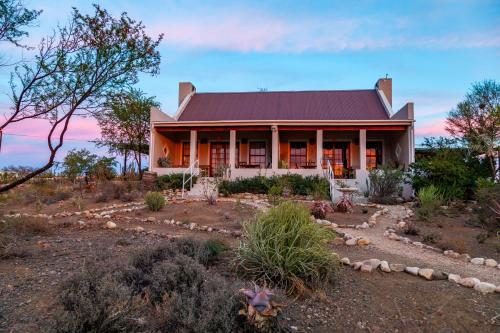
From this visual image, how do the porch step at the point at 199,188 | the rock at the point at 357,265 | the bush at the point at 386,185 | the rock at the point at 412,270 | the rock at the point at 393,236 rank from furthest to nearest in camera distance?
1. the porch step at the point at 199,188
2. the bush at the point at 386,185
3. the rock at the point at 393,236
4. the rock at the point at 357,265
5. the rock at the point at 412,270

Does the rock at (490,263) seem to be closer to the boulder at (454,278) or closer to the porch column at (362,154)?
the boulder at (454,278)

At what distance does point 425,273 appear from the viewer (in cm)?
372

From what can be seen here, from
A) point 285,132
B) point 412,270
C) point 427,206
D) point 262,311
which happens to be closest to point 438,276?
point 412,270

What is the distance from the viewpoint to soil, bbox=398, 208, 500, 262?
5.23 m

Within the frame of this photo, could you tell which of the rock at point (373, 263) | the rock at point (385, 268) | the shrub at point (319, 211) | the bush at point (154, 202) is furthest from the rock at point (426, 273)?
the bush at point (154, 202)

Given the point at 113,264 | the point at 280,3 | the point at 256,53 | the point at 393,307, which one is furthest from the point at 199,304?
the point at 256,53

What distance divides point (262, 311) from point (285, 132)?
1476cm

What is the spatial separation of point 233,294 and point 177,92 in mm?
17748

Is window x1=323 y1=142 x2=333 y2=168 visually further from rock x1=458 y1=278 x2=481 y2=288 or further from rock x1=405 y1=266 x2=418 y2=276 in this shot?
rock x1=458 y1=278 x2=481 y2=288

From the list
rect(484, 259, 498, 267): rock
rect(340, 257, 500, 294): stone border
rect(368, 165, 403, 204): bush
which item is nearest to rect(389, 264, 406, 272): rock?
rect(340, 257, 500, 294): stone border

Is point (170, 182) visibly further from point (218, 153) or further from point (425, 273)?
point (425, 273)

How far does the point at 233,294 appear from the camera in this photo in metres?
2.47

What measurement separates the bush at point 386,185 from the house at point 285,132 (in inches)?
62.8

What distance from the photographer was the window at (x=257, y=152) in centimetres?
1708
